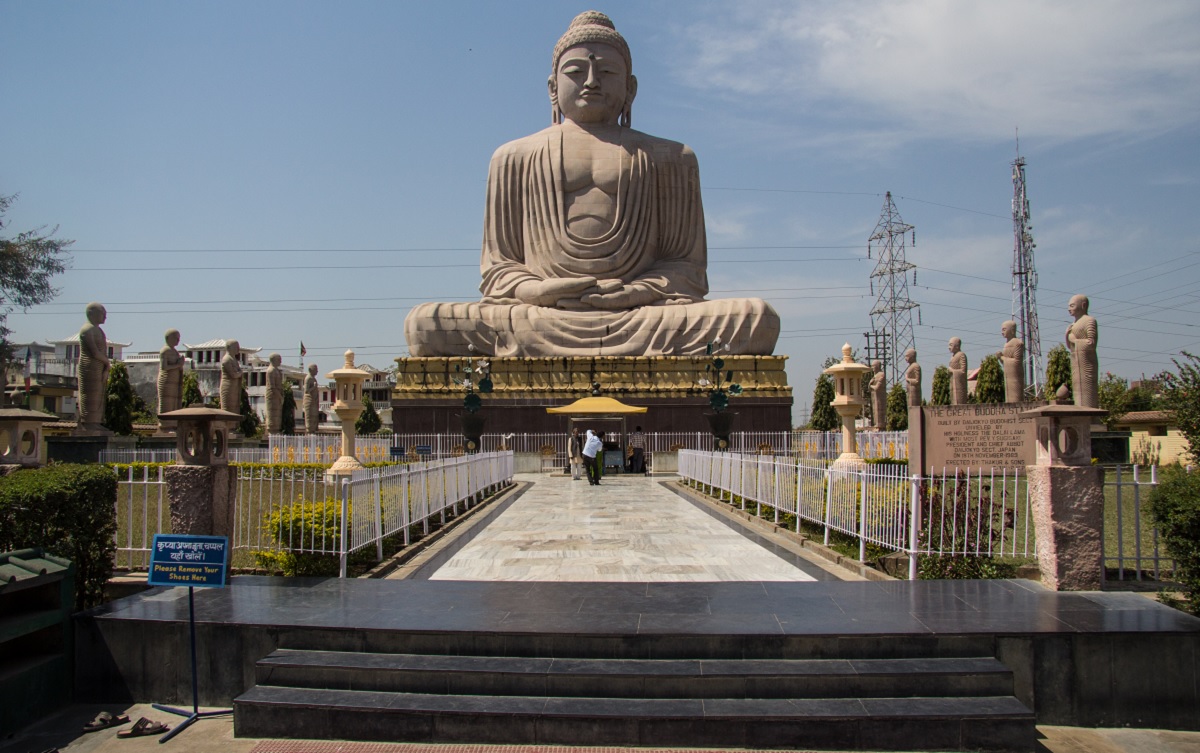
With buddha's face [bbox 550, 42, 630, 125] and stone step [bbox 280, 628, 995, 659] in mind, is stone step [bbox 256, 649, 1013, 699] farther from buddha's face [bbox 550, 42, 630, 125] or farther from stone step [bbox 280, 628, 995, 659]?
buddha's face [bbox 550, 42, 630, 125]

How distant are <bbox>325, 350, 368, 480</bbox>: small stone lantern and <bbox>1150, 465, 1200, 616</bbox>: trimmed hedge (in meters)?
12.3

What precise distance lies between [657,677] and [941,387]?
112 ft

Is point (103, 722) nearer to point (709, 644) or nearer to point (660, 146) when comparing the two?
point (709, 644)

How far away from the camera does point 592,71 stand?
26.2m

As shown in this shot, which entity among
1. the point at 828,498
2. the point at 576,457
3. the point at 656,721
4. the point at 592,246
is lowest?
the point at 656,721

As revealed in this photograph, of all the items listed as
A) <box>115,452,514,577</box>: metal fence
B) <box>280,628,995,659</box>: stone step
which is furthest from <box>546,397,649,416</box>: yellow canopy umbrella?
<box>280,628,995,659</box>: stone step

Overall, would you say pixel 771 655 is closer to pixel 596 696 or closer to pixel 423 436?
pixel 596 696

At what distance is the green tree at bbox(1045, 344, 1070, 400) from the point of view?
2751cm

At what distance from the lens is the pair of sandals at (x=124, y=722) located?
195 inches

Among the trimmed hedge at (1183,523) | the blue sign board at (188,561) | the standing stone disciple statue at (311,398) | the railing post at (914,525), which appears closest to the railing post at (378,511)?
the blue sign board at (188,561)

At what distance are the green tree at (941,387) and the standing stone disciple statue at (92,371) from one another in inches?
1106

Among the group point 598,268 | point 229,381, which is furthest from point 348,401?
point 598,268

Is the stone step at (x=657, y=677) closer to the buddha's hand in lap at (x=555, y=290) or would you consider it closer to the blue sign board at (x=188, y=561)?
the blue sign board at (x=188, y=561)

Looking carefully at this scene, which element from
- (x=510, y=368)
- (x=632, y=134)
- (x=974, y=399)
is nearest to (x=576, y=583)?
(x=510, y=368)
